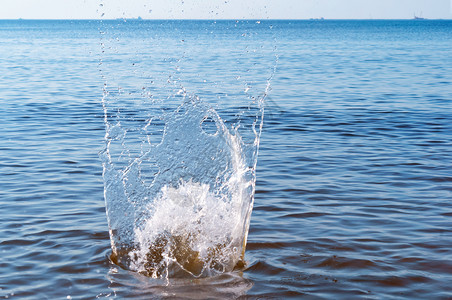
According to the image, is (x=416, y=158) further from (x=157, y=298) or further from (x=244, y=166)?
(x=157, y=298)

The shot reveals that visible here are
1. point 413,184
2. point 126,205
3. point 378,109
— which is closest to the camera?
point 126,205

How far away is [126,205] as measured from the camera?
6.14m

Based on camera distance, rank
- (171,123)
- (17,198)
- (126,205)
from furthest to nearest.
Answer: (17,198) < (171,123) < (126,205)


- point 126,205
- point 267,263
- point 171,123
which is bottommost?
point 267,263

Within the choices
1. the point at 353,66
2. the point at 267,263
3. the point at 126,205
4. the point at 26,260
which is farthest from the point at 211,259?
the point at 353,66

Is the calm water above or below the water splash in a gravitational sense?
below

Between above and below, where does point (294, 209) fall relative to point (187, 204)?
below

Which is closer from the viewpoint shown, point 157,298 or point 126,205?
point 157,298

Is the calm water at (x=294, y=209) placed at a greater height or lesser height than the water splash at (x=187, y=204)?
lesser

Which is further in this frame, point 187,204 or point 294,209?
point 294,209

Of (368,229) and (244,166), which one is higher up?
(244,166)

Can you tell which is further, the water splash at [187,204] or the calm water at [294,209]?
the water splash at [187,204]

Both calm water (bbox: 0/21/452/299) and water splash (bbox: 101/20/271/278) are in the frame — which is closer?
calm water (bbox: 0/21/452/299)

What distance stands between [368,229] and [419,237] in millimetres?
539
